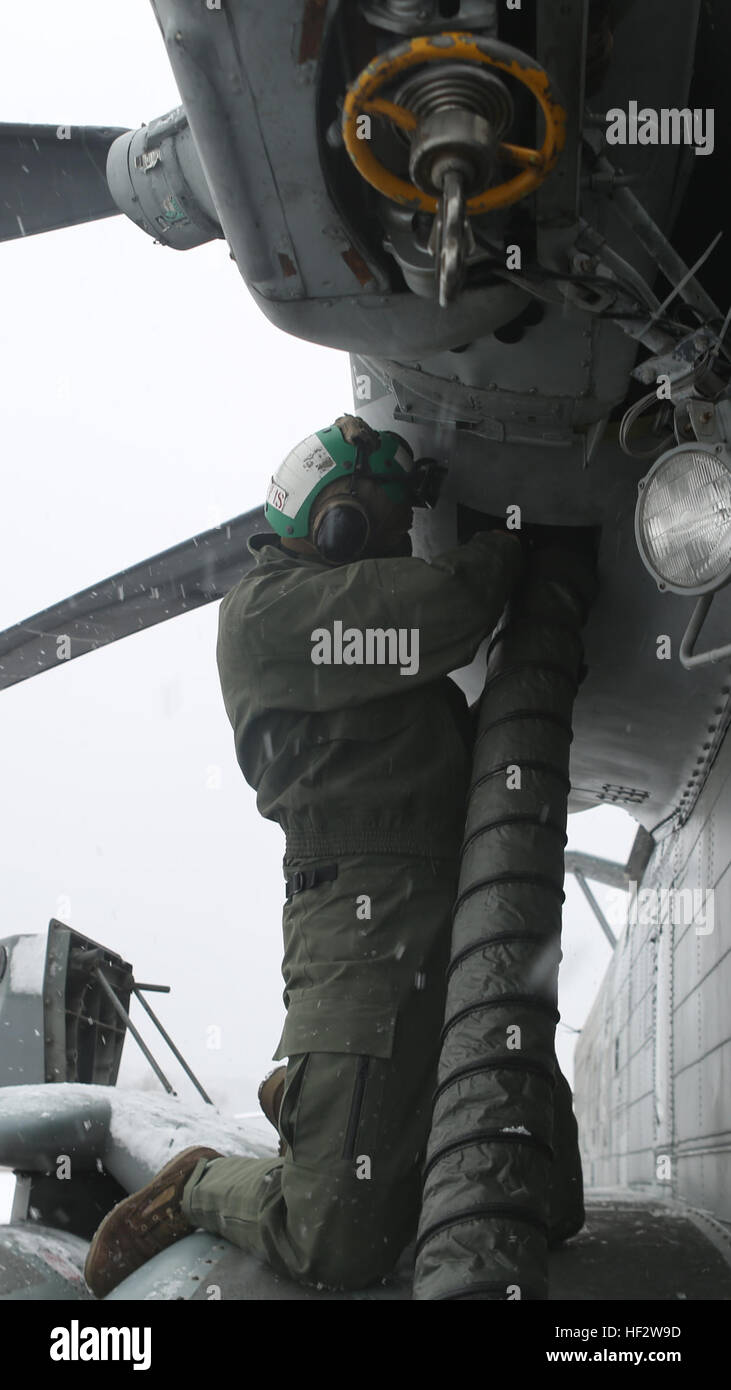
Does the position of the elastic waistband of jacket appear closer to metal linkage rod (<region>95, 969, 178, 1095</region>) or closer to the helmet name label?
the helmet name label

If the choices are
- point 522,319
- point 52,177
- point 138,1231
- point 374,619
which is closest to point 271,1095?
point 138,1231

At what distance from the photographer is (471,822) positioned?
270 centimetres

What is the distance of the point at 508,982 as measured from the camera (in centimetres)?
241

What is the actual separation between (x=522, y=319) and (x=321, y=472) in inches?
30.3

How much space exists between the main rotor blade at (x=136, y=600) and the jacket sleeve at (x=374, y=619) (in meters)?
1.71

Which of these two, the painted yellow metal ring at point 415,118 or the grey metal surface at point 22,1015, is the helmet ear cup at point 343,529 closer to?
the painted yellow metal ring at point 415,118

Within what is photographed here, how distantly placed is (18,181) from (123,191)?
0.47 metres

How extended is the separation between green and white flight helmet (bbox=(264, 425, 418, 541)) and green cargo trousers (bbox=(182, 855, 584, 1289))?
0.99m

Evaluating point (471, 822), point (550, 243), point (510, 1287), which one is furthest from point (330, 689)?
point (510, 1287)

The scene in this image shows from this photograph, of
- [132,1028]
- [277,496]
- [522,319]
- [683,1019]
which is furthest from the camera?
[132,1028]

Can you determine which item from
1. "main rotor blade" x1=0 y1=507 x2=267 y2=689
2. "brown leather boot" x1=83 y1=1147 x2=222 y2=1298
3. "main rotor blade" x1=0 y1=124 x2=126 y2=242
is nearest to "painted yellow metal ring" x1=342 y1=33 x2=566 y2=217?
"main rotor blade" x1=0 y1=124 x2=126 y2=242

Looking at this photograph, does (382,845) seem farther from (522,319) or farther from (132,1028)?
(132,1028)

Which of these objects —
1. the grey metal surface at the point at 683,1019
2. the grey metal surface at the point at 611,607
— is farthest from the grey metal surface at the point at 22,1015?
the grey metal surface at the point at 683,1019
